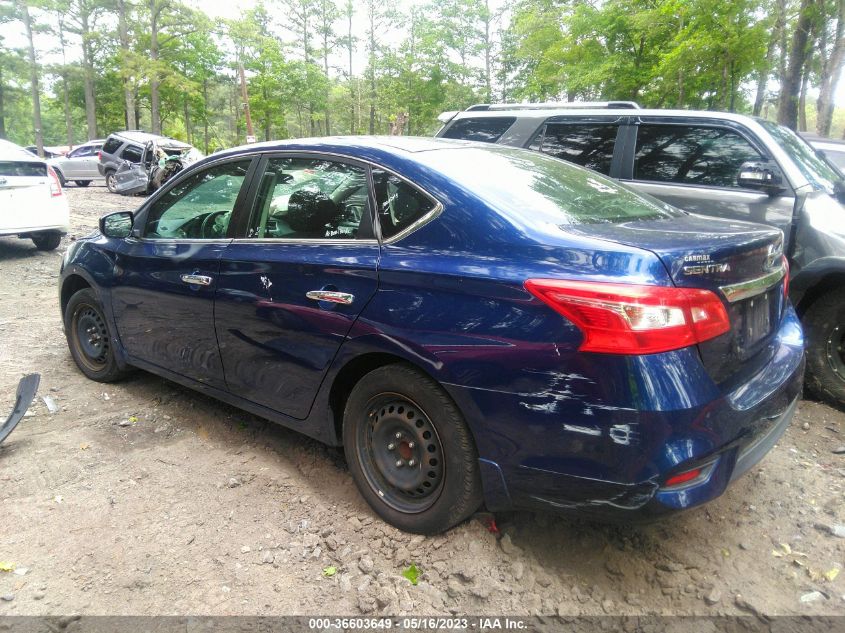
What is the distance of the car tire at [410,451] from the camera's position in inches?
92.0

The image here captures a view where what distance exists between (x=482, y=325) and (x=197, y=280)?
6.12ft

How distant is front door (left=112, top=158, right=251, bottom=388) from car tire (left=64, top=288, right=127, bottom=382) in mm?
311

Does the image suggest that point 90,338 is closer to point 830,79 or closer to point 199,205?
point 199,205

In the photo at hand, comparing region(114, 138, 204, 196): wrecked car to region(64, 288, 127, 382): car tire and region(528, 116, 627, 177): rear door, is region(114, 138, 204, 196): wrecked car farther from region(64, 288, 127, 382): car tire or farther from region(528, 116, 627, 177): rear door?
region(528, 116, 627, 177): rear door

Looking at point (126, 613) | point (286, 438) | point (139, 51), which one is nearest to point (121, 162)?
point (139, 51)

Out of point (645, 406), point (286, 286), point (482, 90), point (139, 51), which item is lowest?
point (645, 406)

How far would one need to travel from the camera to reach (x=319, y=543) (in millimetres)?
2639

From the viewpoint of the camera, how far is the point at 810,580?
7.85ft

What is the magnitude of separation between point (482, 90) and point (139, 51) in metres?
18.1

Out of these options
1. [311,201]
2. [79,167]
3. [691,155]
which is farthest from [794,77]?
[79,167]

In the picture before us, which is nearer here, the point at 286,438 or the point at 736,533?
the point at 736,533

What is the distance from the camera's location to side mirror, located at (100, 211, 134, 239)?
3.95 m

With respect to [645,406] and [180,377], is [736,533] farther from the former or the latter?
[180,377]

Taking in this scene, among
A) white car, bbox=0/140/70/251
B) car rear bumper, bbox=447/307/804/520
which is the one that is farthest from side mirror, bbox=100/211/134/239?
white car, bbox=0/140/70/251
